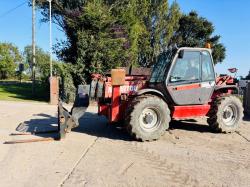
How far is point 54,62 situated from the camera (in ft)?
68.9

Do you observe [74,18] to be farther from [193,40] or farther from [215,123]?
[193,40]

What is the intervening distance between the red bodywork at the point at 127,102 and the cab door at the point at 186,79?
79 mm

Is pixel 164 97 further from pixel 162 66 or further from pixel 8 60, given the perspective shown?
pixel 8 60

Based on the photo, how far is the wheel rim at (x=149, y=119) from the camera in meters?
9.05

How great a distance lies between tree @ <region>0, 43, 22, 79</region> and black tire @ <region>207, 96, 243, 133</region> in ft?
210

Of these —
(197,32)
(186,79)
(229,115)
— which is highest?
(197,32)

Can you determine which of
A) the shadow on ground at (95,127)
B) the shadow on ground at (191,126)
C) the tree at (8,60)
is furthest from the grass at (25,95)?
the tree at (8,60)

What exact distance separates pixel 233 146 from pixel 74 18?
50.8ft

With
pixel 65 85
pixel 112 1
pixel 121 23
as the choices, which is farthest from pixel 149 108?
pixel 112 1

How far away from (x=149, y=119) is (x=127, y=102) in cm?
72

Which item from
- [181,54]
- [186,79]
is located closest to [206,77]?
[186,79]

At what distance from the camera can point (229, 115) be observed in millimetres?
10398

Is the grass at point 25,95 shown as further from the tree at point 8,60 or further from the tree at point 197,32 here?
the tree at point 8,60

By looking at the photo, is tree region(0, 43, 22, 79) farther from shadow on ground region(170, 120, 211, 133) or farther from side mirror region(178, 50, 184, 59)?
side mirror region(178, 50, 184, 59)
